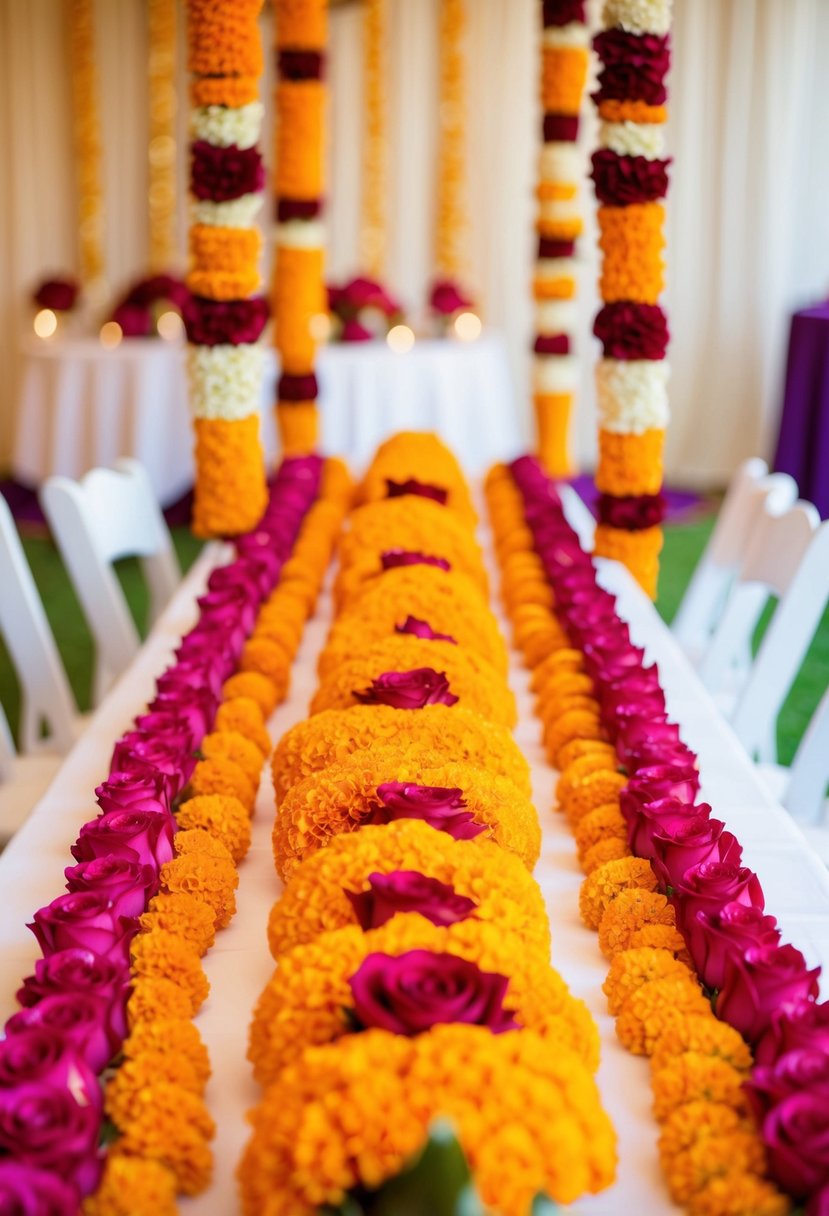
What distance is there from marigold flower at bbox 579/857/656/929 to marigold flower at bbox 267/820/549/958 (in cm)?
24

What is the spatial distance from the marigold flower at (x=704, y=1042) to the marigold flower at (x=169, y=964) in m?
0.43

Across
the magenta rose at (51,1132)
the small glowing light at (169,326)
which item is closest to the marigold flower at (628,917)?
the magenta rose at (51,1132)

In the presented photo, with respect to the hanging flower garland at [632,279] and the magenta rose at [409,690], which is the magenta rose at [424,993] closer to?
the magenta rose at [409,690]

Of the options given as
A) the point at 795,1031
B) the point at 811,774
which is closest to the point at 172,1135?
the point at 795,1031

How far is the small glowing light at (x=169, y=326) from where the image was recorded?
706cm

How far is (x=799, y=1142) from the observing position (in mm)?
954

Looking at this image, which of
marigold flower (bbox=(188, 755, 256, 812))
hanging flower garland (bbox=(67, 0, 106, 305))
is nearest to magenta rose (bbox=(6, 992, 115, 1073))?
marigold flower (bbox=(188, 755, 256, 812))

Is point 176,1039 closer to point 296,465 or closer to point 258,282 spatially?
point 258,282

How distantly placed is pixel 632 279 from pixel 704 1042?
212 centimetres

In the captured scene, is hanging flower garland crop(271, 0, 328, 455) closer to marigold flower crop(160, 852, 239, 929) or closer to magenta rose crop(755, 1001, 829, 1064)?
marigold flower crop(160, 852, 239, 929)

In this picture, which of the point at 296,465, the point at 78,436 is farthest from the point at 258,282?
the point at 78,436

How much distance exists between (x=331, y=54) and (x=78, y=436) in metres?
3.36

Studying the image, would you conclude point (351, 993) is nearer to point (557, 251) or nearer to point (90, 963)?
point (90, 963)

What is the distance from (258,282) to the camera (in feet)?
10.2
